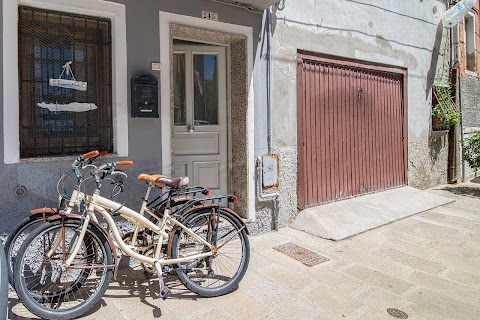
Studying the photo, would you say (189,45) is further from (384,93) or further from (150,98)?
(384,93)

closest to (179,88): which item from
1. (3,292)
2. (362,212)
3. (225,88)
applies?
(225,88)

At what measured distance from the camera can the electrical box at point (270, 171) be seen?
495 cm

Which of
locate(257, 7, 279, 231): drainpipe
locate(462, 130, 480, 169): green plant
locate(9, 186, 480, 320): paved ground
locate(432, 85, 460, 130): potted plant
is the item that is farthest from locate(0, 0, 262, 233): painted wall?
locate(462, 130, 480, 169): green plant

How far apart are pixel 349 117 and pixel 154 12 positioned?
3951mm

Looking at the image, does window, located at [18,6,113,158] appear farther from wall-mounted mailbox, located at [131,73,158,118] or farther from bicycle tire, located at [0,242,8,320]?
bicycle tire, located at [0,242,8,320]

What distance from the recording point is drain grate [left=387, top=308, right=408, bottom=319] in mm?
2932

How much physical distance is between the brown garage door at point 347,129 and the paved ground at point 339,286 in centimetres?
133

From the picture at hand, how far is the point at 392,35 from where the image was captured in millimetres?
7105

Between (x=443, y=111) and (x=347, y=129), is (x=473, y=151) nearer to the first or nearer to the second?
(x=443, y=111)

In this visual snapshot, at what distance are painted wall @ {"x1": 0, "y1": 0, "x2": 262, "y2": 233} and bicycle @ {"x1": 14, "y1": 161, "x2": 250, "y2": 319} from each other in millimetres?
660

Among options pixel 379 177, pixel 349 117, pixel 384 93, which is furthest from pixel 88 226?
pixel 384 93

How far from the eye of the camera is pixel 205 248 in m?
3.30

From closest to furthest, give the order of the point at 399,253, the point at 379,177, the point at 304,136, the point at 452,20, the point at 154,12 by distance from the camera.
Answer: the point at 154,12 < the point at 399,253 < the point at 304,136 < the point at 379,177 < the point at 452,20

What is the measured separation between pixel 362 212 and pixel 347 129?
1.54 meters
